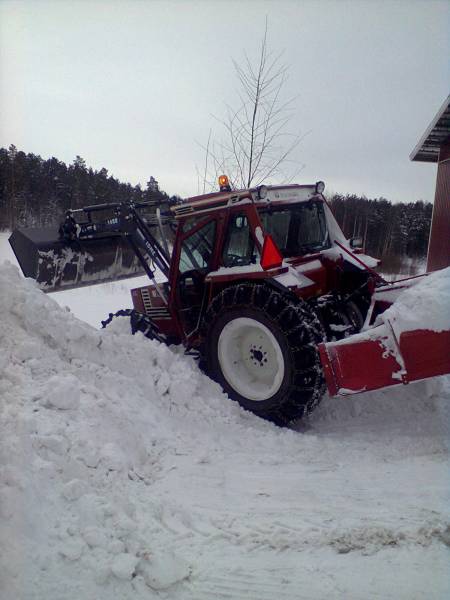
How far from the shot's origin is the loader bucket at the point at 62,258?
18.2ft

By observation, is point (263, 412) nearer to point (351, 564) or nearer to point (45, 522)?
point (351, 564)

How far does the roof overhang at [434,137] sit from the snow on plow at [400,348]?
868 centimetres

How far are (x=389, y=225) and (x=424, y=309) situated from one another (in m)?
40.1

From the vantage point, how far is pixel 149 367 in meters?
4.27

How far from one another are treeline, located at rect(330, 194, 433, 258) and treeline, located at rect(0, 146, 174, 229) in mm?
17562

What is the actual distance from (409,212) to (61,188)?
3014 cm

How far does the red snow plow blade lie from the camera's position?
129 inches

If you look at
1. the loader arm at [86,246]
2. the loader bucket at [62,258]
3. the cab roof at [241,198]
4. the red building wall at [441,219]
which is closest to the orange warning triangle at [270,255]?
the cab roof at [241,198]

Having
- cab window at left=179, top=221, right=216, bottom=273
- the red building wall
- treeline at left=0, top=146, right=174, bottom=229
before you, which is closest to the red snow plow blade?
cab window at left=179, top=221, right=216, bottom=273

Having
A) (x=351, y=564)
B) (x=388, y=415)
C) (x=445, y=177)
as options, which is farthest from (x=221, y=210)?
(x=445, y=177)

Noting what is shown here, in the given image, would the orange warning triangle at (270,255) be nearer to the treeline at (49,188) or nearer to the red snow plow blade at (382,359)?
the red snow plow blade at (382,359)

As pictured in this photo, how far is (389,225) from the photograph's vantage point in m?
40.4

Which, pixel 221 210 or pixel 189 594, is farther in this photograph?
pixel 221 210

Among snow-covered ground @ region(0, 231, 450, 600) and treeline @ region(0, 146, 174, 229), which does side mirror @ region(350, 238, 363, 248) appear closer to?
snow-covered ground @ region(0, 231, 450, 600)
